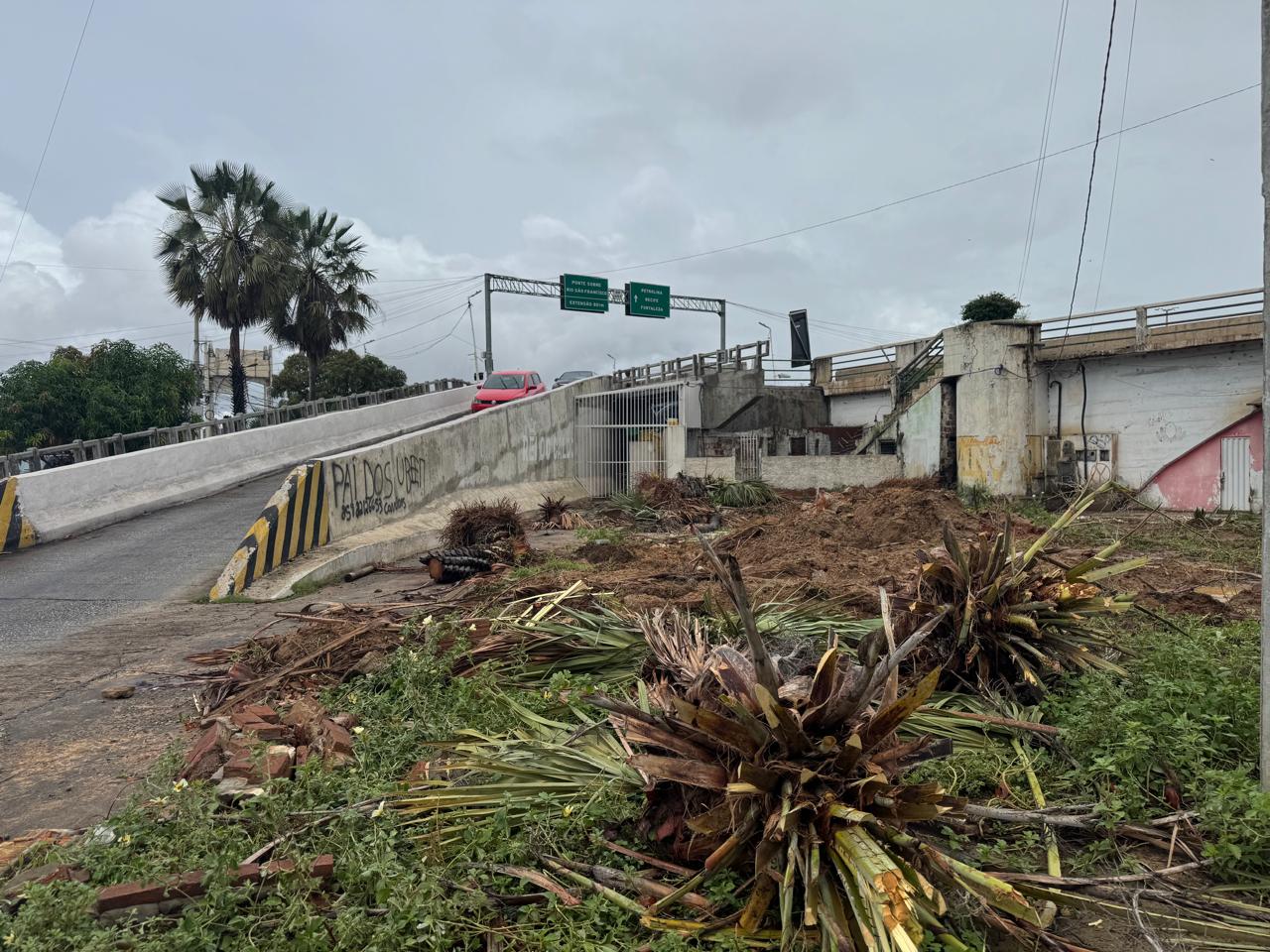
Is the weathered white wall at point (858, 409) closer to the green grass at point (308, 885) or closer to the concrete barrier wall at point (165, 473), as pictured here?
the concrete barrier wall at point (165, 473)

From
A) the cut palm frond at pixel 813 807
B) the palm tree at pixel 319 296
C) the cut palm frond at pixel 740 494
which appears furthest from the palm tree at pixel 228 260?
the cut palm frond at pixel 813 807

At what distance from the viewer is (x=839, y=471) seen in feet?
72.5

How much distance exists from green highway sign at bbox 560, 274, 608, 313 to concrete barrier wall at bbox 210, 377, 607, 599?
12861mm

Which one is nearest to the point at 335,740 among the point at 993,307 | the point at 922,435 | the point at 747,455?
the point at 747,455

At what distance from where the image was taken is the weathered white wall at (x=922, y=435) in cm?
2122

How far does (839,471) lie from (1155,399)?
7.49m

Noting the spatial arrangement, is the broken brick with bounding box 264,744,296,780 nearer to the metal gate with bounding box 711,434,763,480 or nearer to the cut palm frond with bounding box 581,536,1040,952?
the cut palm frond with bounding box 581,536,1040,952

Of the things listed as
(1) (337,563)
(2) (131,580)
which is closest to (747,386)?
(1) (337,563)

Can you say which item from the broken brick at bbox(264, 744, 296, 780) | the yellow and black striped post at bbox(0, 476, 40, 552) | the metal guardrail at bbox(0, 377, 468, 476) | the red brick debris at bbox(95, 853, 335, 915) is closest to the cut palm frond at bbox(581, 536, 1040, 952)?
the red brick debris at bbox(95, 853, 335, 915)

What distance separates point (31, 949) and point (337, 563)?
8.75 meters

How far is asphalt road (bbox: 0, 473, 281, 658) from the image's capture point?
8.36 meters

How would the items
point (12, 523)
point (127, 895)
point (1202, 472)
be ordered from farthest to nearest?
1. point (1202, 472)
2. point (12, 523)
3. point (127, 895)

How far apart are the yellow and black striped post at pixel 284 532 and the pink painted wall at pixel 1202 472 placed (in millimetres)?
17821

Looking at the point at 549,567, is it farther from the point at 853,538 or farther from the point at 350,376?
the point at 350,376
